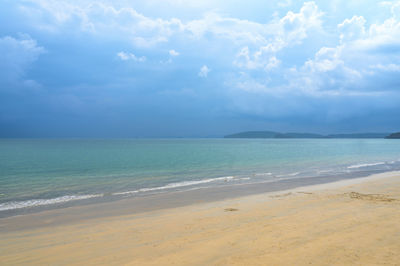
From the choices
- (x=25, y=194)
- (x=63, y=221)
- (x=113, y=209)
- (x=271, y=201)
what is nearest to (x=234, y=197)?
(x=271, y=201)

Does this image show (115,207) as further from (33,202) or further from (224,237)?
(224,237)

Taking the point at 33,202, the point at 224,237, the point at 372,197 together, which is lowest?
the point at 33,202

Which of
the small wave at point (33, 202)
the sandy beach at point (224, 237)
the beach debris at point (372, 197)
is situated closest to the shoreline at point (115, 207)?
the sandy beach at point (224, 237)

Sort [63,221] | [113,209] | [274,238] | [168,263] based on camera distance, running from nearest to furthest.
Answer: [168,263], [274,238], [63,221], [113,209]

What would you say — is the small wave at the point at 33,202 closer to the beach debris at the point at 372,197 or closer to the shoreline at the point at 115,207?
the shoreline at the point at 115,207

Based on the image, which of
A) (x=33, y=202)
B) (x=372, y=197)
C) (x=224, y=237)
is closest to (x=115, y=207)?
(x=33, y=202)

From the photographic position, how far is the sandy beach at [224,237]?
20.6 ft

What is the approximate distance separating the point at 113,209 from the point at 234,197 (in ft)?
20.2

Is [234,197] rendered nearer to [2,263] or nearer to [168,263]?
[168,263]

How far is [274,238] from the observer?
24.3ft

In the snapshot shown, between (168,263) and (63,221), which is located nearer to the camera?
(168,263)

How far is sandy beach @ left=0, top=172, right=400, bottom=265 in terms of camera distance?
6277 mm

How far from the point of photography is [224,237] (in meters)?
7.66

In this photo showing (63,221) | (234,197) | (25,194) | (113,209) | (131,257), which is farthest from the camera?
(25,194)
